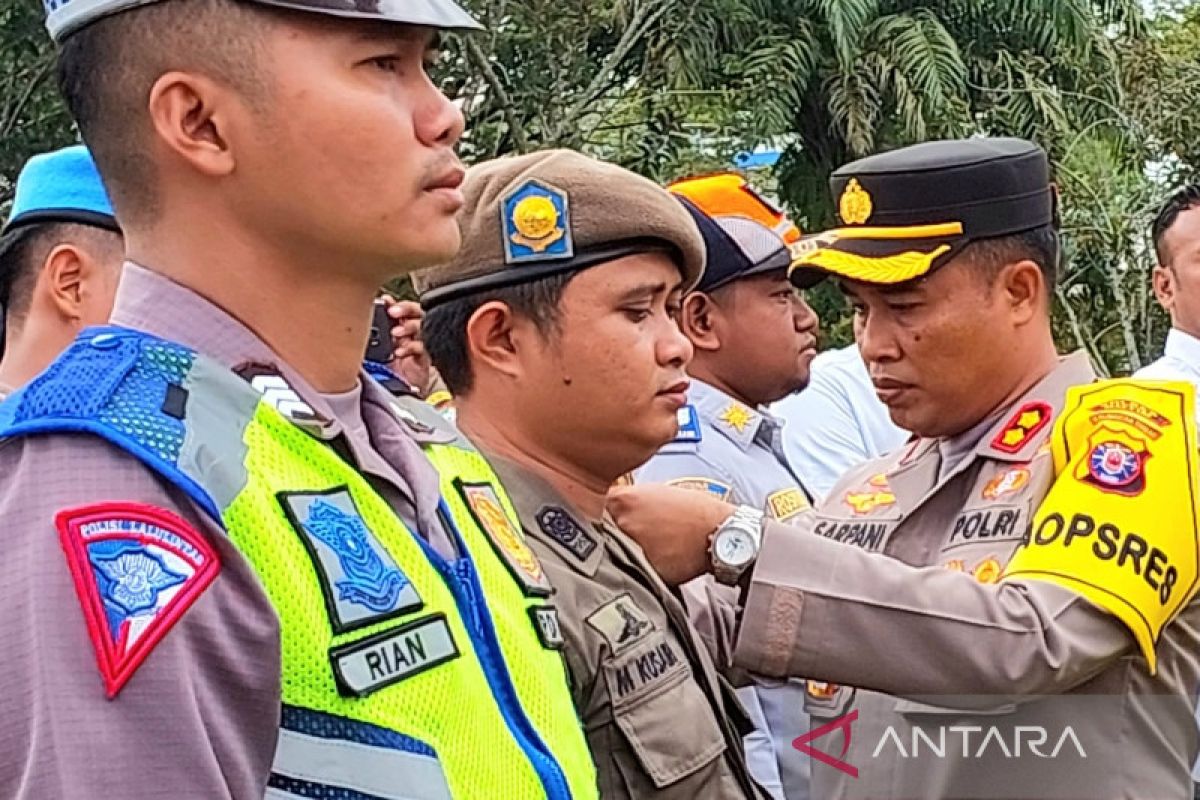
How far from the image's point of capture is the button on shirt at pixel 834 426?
4734 mm

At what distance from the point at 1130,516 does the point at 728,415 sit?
1410 millimetres

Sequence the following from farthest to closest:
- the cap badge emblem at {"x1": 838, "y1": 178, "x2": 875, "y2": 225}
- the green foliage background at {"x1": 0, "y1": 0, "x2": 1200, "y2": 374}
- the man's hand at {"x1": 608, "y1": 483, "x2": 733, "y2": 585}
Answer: the green foliage background at {"x1": 0, "y1": 0, "x2": 1200, "y2": 374}
the cap badge emblem at {"x1": 838, "y1": 178, "x2": 875, "y2": 225}
the man's hand at {"x1": 608, "y1": 483, "x2": 733, "y2": 585}

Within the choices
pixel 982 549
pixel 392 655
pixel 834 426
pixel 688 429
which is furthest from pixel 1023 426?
pixel 834 426

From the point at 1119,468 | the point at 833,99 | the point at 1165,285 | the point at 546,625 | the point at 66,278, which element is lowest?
the point at 1165,285

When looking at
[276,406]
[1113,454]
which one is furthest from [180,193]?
[1113,454]

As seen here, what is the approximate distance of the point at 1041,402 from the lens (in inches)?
106

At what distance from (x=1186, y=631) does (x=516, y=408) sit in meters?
1.09

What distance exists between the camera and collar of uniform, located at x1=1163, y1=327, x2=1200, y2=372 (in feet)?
15.3

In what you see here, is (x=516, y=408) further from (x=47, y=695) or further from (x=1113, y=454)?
(x=47, y=695)

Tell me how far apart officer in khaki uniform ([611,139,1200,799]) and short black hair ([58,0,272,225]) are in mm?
1107

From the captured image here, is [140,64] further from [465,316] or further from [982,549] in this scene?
[982,549]

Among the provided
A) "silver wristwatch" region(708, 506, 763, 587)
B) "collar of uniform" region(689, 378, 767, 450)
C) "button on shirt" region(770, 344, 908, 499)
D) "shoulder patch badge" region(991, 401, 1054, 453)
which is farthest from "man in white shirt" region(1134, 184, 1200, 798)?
Result: "silver wristwatch" region(708, 506, 763, 587)

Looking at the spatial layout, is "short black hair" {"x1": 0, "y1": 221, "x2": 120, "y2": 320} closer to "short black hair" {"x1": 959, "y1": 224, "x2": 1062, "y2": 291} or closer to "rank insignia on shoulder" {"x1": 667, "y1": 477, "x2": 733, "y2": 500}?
"rank insignia on shoulder" {"x1": 667, "y1": 477, "x2": 733, "y2": 500}

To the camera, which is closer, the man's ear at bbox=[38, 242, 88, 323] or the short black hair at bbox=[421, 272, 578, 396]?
the short black hair at bbox=[421, 272, 578, 396]
